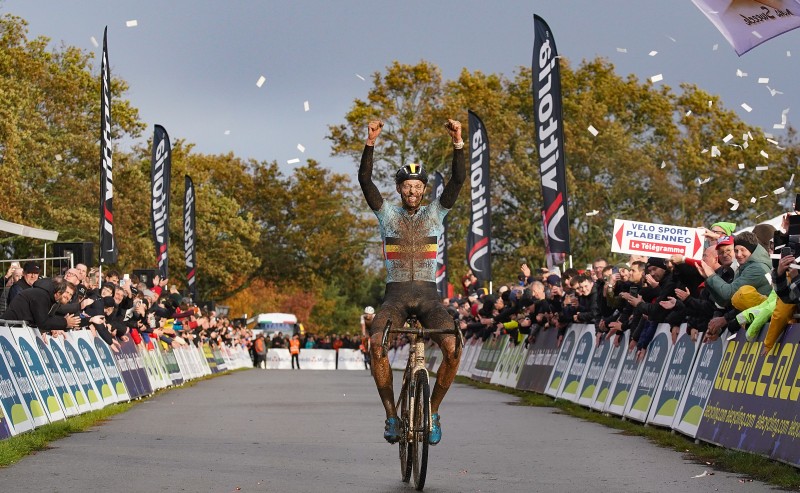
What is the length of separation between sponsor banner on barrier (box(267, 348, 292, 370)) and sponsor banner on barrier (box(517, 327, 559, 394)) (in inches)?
1801

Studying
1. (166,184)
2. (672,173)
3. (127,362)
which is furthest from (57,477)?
(672,173)

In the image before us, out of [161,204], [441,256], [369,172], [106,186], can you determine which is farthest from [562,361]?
[441,256]

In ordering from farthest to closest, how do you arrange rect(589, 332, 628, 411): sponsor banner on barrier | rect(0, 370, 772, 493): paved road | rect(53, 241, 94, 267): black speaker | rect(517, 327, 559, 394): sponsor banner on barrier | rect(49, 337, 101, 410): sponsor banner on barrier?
rect(53, 241, 94, 267): black speaker
rect(517, 327, 559, 394): sponsor banner on barrier
rect(589, 332, 628, 411): sponsor banner on barrier
rect(49, 337, 101, 410): sponsor banner on barrier
rect(0, 370, 772, 493): paved road

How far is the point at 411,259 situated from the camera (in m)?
11.2

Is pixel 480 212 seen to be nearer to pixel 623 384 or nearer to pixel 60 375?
pixel 623 384

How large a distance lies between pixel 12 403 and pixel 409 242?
189 inches

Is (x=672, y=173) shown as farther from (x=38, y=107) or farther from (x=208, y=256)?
(x=38, y=107)

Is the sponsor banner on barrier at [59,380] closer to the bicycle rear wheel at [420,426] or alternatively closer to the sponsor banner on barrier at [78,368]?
the sponsor banner on barrier at [78,368]

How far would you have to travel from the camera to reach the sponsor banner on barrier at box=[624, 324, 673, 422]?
16.3 m

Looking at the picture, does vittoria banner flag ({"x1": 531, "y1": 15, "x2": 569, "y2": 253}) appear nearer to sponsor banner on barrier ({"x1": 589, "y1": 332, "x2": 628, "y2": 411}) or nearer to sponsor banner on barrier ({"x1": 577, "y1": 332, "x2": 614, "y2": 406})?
sponsor banner on barrier ({"x1": 577, "y1": 332, "x2": 614, "y2": 406})

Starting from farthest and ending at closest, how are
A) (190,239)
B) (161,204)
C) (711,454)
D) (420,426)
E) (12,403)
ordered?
(190,239)
(161,204)
(12,403)
(711,454)
(420,426)

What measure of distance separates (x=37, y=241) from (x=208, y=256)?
17.0m

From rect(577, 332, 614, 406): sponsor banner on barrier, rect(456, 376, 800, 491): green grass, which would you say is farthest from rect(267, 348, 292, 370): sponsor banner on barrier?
rect(456, 376, 800, 491): green grass

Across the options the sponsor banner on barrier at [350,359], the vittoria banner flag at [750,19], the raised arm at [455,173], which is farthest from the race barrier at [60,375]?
the sponsor banner on barrier at [350,359]
